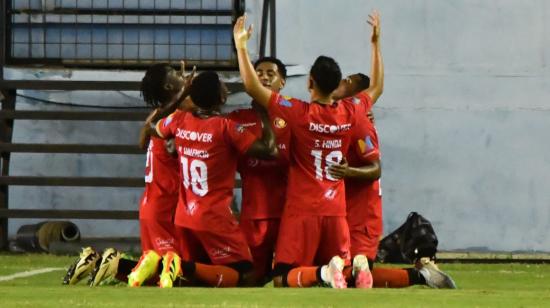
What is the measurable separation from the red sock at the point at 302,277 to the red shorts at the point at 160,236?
1.27 metres

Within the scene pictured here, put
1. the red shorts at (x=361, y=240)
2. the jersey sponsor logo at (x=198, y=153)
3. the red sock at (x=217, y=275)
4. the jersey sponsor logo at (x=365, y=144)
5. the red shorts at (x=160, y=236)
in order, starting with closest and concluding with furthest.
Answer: the red sock at (x=217, y=275) → the jersey sponsor logo at (x=198, y=153) → the jersey sponsor logo at (x=365, y=144) → the red shorts at (x=361, y=240) → the red shorts at (x=160, y=236)

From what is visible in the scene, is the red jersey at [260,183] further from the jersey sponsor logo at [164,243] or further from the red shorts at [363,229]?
the jersey sponsor logo at [164,243]

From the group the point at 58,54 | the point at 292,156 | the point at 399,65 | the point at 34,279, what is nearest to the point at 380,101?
the point at 399,65

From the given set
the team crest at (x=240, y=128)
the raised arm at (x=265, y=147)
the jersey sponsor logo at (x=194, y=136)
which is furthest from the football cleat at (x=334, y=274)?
the jersey sponsor logo at (x=194, y=136)

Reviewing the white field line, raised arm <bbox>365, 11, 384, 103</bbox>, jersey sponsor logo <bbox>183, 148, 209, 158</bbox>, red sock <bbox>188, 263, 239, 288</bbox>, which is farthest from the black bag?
the white field line

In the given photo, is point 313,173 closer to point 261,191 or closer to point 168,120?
point 261,191

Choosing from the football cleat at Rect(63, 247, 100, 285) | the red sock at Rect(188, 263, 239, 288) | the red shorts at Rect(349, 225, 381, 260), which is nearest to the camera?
the red sock at Rect(188, 263, 239, 288)

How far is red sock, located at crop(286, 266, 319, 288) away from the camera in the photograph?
34.3 feet

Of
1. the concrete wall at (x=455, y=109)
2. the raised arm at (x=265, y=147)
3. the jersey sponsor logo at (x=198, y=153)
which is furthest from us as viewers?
the concrete wall at (x=455, y=109)

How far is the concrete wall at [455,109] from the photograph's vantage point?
18.2 metres

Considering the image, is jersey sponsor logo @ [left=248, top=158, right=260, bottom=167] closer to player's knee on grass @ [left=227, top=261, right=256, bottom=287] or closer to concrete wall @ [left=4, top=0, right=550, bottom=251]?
player's knee on grass @ [left=227, top=261, right=256, bottom=287]

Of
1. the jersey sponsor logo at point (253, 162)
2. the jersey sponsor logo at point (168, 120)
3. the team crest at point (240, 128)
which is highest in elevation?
the jersey sponsor logo at point (168, 120)

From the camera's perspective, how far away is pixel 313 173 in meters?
10.7

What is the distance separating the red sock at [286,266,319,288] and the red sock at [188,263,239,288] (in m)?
0.43
